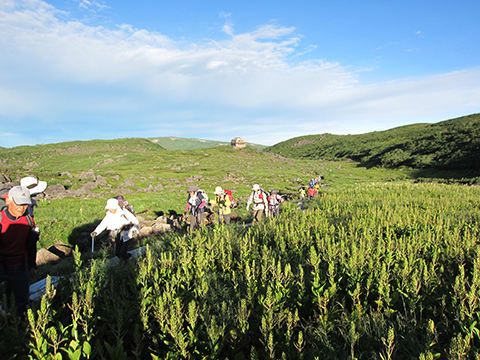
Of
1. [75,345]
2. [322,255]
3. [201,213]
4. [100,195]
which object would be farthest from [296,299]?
[100,195]

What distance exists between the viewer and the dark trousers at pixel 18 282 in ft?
13.1

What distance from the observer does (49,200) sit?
49.1ft

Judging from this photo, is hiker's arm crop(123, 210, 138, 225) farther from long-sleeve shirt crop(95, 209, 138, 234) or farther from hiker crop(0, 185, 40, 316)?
hiker crop(0, 185, 40, 316)

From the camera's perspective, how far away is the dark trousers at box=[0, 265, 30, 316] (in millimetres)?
4008

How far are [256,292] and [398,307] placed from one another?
2096 mm

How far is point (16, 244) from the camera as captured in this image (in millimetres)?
4039

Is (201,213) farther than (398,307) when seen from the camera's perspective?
Yes

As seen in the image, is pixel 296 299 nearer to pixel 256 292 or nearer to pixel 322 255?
pixel 256 292

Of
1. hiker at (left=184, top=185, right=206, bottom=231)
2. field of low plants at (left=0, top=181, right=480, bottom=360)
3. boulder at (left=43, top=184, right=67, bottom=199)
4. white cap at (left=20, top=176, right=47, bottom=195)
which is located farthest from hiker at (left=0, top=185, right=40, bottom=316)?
boulder at (left=43, top=184, right=67, bottom=199)

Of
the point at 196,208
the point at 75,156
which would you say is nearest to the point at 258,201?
the point at 196,208

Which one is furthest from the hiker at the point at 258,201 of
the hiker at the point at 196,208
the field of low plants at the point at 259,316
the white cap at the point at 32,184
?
the white cap at the point at 32,184

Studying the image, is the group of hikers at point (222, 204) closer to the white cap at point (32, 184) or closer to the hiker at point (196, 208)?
the hiker at point (196, 208)

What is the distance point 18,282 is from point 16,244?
631 mm

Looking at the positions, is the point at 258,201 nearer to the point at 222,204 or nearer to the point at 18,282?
the point at 222,204
